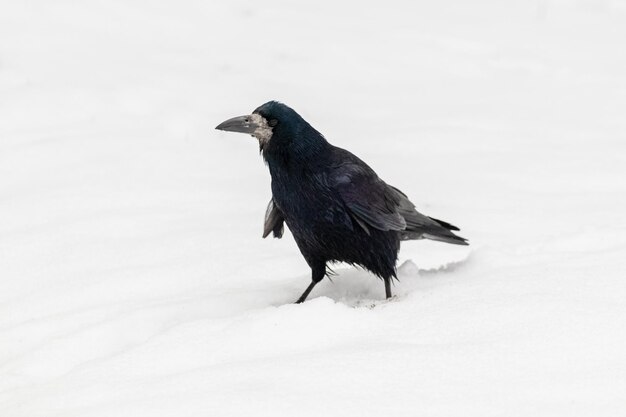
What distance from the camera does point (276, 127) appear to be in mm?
4613

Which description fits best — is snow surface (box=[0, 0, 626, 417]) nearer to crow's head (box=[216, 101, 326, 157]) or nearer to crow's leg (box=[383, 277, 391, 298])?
crow's leg (box=[383, 277, 391, 298])

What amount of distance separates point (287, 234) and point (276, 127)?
65.5 inches

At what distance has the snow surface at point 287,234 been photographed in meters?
3.53

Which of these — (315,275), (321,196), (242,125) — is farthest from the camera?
(315,275)

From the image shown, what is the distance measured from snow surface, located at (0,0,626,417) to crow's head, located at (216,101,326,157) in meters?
0.75

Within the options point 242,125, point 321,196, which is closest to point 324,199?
point 321,196

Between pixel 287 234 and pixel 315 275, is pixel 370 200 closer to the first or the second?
pixel 315 275

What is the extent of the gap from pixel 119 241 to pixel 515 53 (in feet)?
18.0

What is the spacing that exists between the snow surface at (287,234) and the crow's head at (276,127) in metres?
0.75

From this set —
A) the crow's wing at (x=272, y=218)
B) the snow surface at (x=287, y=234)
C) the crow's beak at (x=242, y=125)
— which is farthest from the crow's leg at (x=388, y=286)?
the crow's beak at (x=242, y=125)

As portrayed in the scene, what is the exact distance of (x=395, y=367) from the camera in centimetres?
350

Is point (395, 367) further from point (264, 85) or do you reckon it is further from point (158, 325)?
point (264, 85)

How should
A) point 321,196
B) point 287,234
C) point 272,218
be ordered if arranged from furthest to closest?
1. point 287,234
2. point 272,218
3. point 321,196

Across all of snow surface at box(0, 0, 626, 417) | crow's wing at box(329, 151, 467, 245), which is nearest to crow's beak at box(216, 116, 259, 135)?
crow's wing at box(329, 151, 467, 245)
